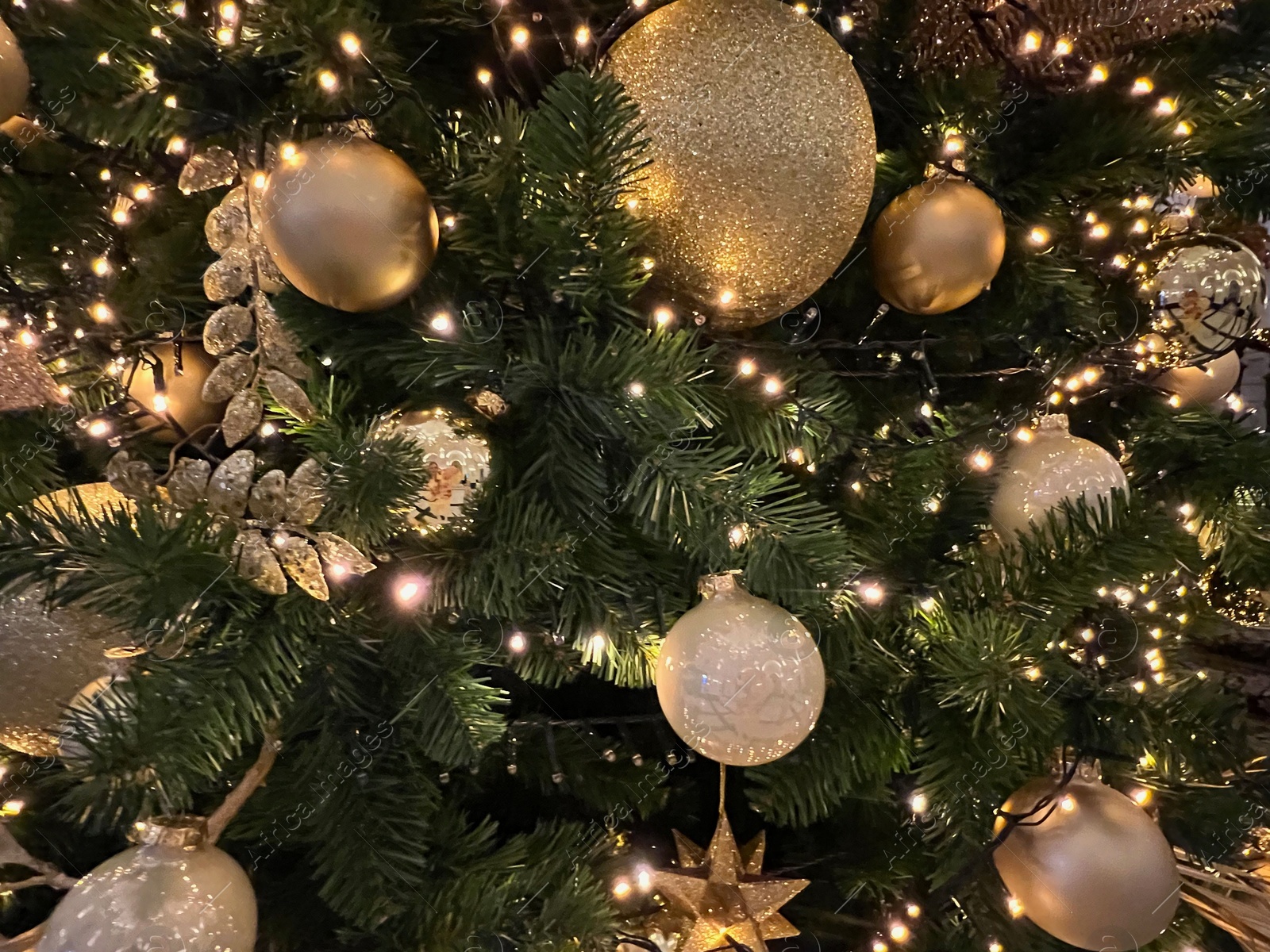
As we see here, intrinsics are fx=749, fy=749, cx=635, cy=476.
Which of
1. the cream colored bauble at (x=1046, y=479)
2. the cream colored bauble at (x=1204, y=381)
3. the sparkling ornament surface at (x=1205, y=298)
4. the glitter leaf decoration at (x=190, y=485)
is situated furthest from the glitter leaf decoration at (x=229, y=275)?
the cream colored bauble at (x=1204, y=381)

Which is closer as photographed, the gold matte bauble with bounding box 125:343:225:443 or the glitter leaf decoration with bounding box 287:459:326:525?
the glitter leaf decoration with bounding box 287:459:326:525

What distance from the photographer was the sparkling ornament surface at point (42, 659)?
1.65 feet

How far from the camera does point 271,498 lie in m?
0.45

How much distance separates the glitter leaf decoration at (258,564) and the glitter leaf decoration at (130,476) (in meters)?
0.08

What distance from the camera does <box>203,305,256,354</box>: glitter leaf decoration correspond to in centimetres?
49

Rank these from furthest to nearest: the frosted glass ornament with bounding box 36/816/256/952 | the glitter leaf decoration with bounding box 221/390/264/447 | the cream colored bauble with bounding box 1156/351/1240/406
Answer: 1. the cream colored bauble with bounding box 1156/351/1240/406
2. the glitter leaf decoration with bounding box 221/390/264/447
3. the frosted glass ornament with bounding box 36/816/256/952

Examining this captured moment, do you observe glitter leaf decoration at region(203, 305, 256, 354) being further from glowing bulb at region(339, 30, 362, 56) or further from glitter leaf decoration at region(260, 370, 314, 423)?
glowing bulb at region(339, 30, 362, 56)

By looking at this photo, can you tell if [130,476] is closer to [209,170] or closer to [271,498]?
[271,498]

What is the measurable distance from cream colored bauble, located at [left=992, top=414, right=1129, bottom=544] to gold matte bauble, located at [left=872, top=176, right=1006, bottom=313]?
15 cm

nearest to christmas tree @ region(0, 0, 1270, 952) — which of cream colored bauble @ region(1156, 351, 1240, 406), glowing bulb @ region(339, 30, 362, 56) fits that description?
→ glowing bulb @ region(339, 30, 362, 56)

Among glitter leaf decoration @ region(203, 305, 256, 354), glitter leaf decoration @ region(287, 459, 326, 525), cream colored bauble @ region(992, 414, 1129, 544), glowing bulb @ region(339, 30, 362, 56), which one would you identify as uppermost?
glowing bulb @ region(339, 30, 362, 56)

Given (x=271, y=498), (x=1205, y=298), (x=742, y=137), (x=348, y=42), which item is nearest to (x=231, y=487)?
(x=271, y=498)

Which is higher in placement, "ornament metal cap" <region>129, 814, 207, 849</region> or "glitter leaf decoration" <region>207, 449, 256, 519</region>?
"glitter leaf decoration" <region>207, 449, 256, 519</region>

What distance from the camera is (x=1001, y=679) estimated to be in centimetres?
47
